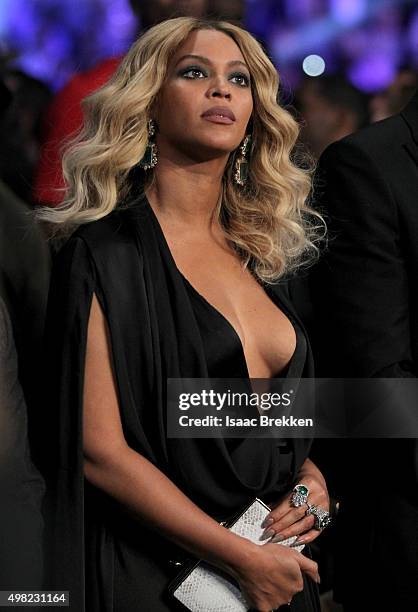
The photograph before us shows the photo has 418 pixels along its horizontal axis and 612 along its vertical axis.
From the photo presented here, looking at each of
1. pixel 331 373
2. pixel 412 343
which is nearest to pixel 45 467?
pixel 331 373

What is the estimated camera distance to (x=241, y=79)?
1.94 m

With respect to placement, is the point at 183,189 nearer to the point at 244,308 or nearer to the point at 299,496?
the point at 244,308

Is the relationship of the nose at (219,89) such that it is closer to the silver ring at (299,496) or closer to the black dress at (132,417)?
the black dress at (132,417)

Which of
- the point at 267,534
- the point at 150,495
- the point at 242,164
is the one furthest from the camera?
the point at 242,164

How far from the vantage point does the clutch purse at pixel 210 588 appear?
1744 millimetres

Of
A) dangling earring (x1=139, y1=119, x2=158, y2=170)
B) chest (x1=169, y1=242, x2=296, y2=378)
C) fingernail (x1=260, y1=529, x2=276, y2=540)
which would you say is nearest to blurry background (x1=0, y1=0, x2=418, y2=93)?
dangling earring (x1=139, y1=119, x2=158, y2=170)

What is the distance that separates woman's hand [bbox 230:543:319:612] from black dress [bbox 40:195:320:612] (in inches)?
3.1

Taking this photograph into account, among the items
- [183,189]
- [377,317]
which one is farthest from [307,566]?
[183,189]

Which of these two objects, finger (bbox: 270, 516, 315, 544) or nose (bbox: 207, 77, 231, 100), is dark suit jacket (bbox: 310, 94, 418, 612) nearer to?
finger (bbox: 270, 516, 315, 544)

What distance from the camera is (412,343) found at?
72.1 inches

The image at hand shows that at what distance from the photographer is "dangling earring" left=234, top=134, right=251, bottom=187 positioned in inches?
79.0

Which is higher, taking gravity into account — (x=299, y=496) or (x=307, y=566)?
(x=299, y=496)

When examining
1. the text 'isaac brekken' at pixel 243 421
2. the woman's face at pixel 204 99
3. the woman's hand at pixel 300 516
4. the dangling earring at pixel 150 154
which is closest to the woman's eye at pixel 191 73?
the woman's face at pixel 204 99

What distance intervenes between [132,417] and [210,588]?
32cm
